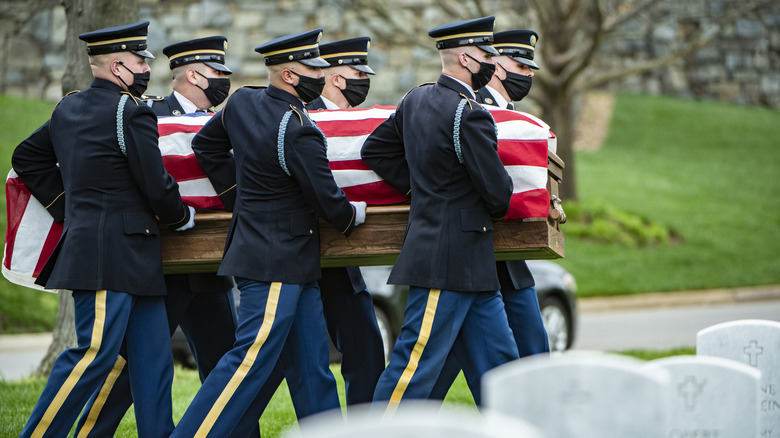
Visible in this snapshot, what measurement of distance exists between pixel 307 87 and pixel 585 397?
2484mm

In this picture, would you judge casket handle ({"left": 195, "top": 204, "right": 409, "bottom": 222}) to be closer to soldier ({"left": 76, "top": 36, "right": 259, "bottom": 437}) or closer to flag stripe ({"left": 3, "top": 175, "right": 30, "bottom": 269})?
soldier ({"left": 76, "top": 36, "right": 259, "bottom": 437})

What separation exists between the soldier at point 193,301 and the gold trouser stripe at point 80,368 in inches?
15.7

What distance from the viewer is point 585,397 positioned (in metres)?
2.65

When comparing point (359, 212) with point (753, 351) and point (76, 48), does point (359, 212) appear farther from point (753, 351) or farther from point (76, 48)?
point (76, 48)

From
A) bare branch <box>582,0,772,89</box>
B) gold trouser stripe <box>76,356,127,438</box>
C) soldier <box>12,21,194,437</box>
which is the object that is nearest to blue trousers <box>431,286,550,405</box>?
soldier <box>12,21,194,437</box>

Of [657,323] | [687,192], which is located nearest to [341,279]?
[657,323]

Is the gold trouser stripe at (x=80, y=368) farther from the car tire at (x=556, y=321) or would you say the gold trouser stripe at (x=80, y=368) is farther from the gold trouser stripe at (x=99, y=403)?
the car tire at (x=556, y=321)

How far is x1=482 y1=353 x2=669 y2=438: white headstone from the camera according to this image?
2.62 metres

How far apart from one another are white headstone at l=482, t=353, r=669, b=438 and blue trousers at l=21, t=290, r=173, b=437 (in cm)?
233

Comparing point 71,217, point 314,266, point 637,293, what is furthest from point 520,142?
point 637,293

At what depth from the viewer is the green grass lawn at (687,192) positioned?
620 inches

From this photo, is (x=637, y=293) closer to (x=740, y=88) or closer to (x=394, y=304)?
(x=394, y=304)

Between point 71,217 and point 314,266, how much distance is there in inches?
43.9

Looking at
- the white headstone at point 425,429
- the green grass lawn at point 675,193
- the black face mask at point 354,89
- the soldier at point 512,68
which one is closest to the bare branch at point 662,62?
the green grass lawn at point 675,193
